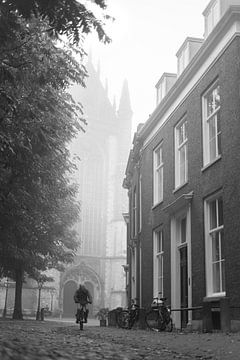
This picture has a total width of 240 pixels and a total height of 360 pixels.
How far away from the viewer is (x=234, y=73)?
13.3 metres

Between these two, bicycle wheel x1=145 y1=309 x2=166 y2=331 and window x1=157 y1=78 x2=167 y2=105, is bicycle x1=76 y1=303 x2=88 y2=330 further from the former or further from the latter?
window x1=157 y1=78 x2=167 y2=105

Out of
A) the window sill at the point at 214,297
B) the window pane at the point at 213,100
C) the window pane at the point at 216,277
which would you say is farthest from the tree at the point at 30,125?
the window sill at the point at 214,297

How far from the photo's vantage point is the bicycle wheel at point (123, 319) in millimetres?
17578

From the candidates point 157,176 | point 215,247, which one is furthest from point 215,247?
point 157,176

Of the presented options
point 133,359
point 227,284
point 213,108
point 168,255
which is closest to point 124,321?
point 168,255

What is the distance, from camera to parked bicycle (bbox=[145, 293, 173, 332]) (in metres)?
14.6

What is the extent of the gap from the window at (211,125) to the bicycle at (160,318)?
14.0 feet

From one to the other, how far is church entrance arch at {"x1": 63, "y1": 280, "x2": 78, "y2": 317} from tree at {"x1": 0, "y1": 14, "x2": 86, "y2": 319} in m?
34.9

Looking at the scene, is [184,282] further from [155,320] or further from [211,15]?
[211,15]

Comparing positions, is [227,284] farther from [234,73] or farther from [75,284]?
[75,284]

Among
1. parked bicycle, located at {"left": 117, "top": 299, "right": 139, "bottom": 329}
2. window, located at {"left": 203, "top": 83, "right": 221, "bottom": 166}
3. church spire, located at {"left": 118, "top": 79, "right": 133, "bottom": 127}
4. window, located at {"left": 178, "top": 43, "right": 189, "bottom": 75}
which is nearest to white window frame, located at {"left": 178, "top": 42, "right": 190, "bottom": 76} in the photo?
window, located at {"left": 178, "top": 43, "right": 189, "bottom": 75}

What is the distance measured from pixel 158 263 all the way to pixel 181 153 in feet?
14.6

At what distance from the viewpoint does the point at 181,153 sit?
58.7 feet

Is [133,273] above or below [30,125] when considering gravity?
below
